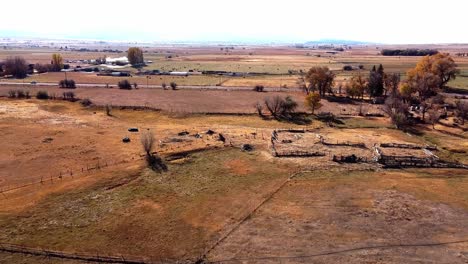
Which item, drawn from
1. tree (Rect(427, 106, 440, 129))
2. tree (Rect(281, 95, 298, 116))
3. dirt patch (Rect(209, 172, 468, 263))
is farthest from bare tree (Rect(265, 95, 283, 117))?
dirt patch (Rect(209, 172, 468, 263))

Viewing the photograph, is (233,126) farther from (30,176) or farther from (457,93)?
(457,93)

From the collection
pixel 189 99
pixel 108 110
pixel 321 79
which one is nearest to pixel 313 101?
pixel 321 79

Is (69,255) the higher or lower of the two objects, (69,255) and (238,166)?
the lower

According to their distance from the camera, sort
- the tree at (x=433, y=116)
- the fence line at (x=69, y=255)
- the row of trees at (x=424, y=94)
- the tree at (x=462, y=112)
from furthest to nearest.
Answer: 1. the row of trees at (x=424, y=94)
2. the tree at (x=433, y=116)
3. the tree at (x=462, y=112)
4. the fence line at (x=69, y=255)

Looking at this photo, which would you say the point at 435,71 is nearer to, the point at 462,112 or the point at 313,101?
the point at 462,112

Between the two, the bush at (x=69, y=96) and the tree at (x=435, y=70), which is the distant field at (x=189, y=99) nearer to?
the bush at (x=69, y=96)

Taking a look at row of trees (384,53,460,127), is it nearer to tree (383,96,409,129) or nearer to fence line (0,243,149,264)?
tree (383,96,409,129)

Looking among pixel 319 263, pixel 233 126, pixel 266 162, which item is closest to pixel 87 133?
pixel 233 126

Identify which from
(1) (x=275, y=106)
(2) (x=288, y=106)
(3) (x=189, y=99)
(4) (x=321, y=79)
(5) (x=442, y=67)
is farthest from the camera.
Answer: (5) (x=442, y=67)

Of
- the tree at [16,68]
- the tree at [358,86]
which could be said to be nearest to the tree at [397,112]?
the tree at [358,86]
